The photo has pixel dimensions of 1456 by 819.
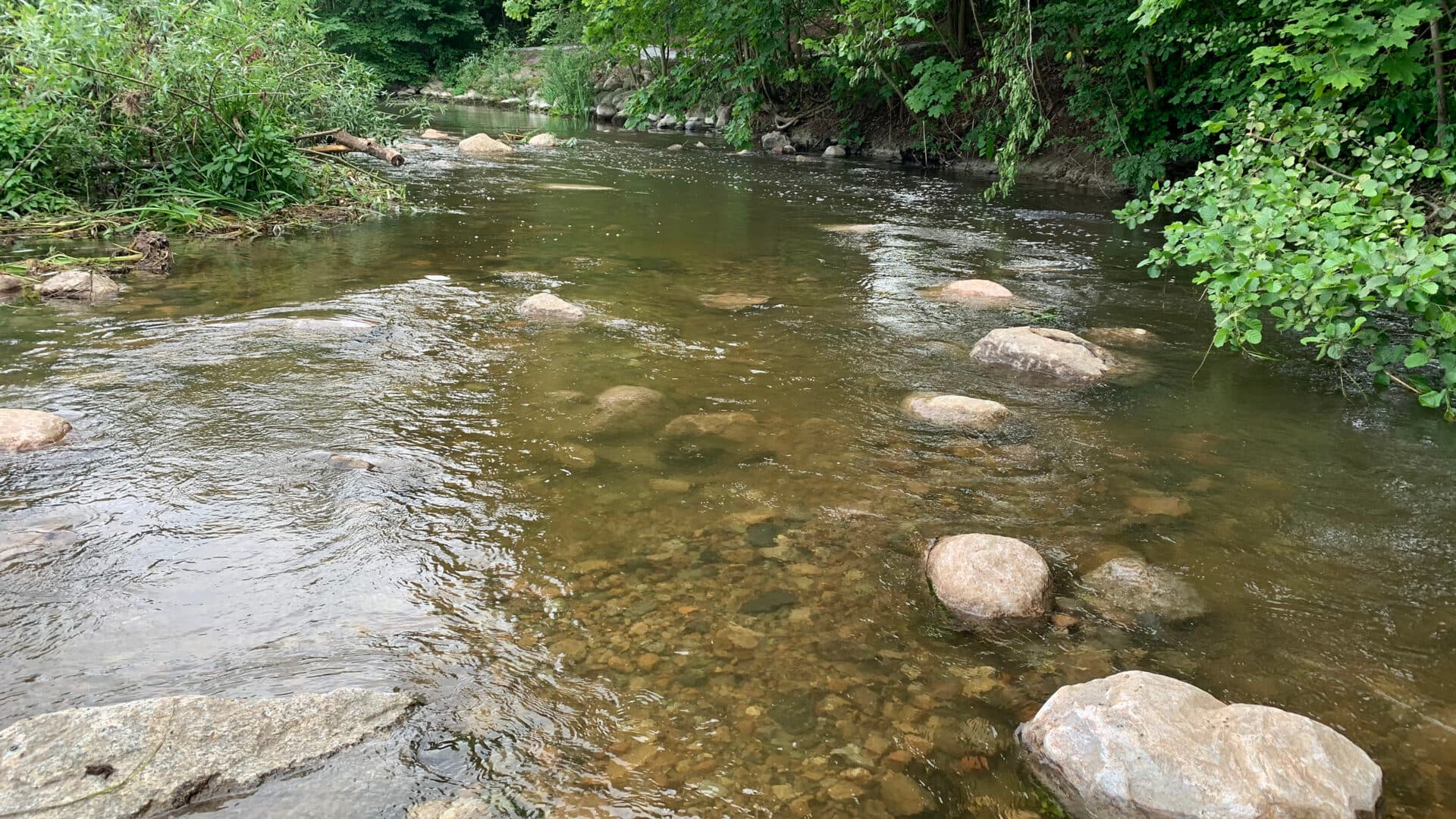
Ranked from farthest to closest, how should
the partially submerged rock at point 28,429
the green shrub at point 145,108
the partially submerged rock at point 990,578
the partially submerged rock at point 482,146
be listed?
the partially submerged rock at point 482,146
the green shrub at point 145,108
the partially submerged rock at point 28,429
the partially submerged rock at point 990,578

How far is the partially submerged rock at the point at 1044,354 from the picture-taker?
4559mm

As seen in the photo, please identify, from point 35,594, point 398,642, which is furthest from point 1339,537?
point 35,594

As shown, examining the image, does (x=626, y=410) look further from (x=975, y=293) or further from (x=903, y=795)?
(x=975, y=293)

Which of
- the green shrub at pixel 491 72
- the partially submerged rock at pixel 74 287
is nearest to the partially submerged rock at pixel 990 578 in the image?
the partially submerged rock at pixel 74 287

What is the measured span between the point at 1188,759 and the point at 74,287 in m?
6.23

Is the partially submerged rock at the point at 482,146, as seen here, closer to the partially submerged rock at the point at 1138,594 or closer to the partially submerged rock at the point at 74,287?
the partially submerged rock at the point at 74,287

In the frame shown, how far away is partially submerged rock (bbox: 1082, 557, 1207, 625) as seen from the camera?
258 cm

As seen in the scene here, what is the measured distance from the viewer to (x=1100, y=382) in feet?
14.8

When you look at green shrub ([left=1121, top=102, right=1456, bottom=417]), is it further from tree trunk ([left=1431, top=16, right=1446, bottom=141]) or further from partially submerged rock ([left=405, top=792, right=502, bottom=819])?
partially submerged rock ([left=405, top=792, right=502, bottom=819])

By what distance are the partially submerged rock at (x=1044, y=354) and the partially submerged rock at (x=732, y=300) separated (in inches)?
63.7

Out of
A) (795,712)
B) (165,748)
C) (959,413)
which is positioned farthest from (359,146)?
(795,712)

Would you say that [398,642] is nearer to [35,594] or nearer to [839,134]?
[35,594]

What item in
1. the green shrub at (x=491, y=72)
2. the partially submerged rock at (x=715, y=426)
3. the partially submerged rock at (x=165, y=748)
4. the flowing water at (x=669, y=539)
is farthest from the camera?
the green shrub at (x=491, y=72)

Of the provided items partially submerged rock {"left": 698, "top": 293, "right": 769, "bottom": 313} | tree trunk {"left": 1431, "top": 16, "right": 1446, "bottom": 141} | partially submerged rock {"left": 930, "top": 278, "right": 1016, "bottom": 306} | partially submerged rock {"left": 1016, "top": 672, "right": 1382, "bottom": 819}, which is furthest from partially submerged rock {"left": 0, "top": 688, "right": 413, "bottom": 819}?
tree trunk {"left": 1431, "top": 16, "right": 1446, "bottom": 141}
